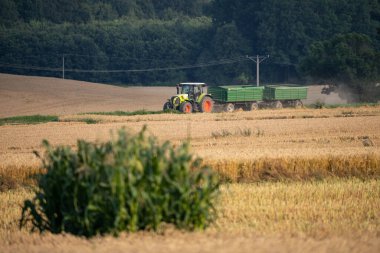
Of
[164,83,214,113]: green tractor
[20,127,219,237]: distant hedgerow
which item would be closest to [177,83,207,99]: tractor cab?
[164,83,214,113]: green tractor

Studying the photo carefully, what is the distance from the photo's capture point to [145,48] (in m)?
91.9

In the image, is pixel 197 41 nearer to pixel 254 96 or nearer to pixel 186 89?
pixel 254 96

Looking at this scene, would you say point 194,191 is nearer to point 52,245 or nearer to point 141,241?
point 141,241

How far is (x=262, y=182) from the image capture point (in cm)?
1869

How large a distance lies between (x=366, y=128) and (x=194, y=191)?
22477 mm

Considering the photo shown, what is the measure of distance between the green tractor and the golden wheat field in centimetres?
491

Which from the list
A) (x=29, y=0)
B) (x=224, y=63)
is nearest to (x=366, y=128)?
(x=224, y=63)

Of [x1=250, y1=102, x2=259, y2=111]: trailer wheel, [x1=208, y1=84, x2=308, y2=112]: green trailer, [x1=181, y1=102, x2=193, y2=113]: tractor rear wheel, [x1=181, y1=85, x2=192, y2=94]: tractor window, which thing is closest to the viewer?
[x1=181, y1=102, x2=193, y2=113]: tractor rear wheel

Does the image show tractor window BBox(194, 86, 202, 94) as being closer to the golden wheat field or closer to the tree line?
the golden wheat field

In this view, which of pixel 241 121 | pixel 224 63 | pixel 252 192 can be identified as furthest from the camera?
pixel 224 63

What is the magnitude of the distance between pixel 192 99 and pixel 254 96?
7111mm

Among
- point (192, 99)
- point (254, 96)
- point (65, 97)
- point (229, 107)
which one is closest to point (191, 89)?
point (192, 99)

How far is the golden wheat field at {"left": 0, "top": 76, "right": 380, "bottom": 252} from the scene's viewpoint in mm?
10109

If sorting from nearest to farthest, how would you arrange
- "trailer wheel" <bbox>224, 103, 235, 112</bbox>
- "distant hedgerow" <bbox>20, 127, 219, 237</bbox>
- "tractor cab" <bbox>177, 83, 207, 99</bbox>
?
1. "distant hedgerow" <bbox>20, 127, 219, 237</bbox>
2. "tractor cab" <bbox>177, 83, 207, 99</bbox>
3. "trailer wheel" <bbox>224, 103, 235, 112</bbox>
